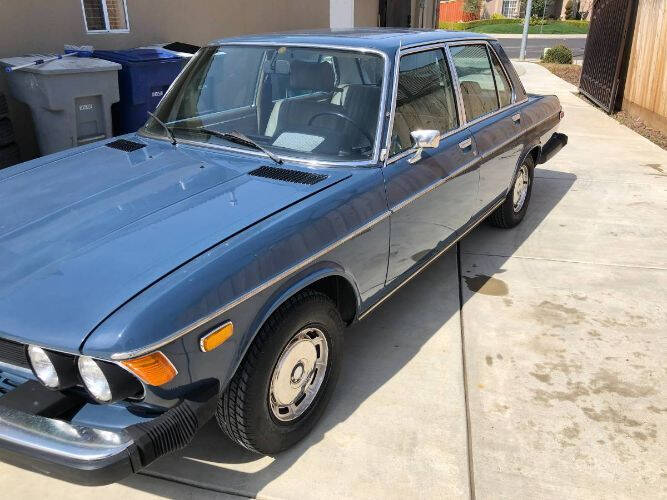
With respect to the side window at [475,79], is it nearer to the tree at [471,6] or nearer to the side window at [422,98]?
the side window at [422,98]

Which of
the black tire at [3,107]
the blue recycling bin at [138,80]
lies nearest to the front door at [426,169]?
the blue recycling bin at [138,80]

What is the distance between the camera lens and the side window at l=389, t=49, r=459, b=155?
10.4 ft

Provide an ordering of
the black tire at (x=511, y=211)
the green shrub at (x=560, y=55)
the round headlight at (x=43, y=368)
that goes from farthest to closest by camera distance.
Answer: the green shrub at (x=560, y=55) < the black tire at (x=511, y=211) < the round headlight at (x=43, y=368)

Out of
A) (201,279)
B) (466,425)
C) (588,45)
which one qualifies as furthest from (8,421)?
(588,45)

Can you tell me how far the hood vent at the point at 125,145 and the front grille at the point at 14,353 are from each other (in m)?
1.54

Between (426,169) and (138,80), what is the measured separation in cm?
379

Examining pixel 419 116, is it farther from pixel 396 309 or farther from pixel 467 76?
pixel 396 309

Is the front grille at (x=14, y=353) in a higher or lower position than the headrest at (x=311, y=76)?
lower

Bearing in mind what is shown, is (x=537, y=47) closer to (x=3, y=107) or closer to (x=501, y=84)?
(x=501, y=84)

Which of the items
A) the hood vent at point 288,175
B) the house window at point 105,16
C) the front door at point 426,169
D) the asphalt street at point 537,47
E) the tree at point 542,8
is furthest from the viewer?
the tree at point 542,8

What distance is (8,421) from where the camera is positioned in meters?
1.95

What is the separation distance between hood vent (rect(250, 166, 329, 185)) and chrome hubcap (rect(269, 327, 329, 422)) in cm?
70

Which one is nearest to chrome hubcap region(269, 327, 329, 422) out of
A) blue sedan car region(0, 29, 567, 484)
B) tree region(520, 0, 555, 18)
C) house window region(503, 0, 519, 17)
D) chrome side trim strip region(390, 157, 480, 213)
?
blue sedan car region(0, 29, 567, 484)

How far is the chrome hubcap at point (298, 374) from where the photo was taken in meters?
2.47
